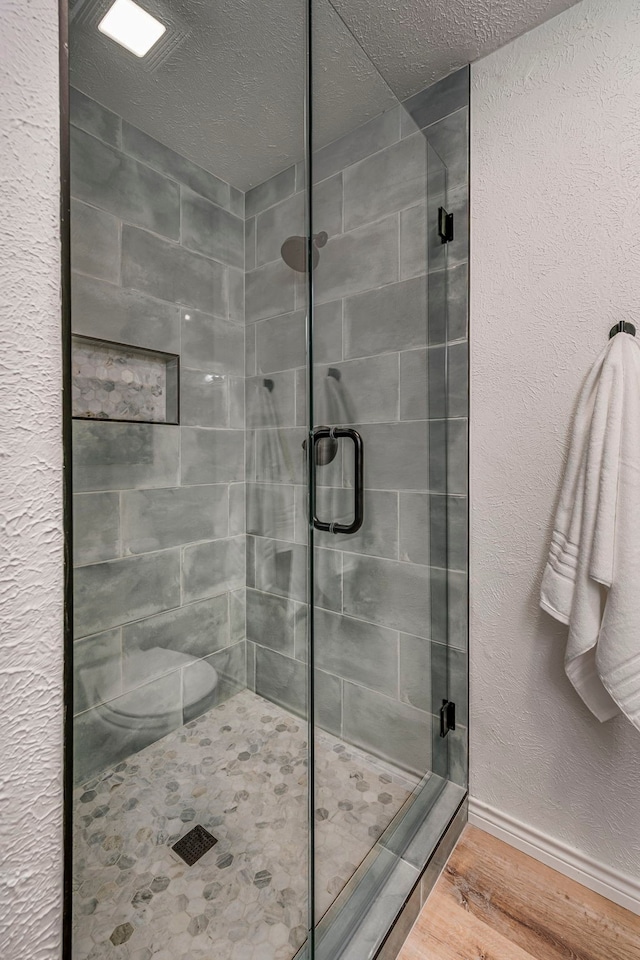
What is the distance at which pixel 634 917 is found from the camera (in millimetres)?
1083

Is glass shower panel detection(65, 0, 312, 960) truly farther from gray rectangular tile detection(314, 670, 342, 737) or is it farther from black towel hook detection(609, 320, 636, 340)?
black towel hook detection(609, 320, 636, 340)

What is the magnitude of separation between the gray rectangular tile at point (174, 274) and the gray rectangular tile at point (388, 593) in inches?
26.7

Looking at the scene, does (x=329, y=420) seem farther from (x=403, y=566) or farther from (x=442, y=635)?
(x=442, y=635)

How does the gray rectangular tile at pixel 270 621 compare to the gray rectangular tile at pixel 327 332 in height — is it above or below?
below

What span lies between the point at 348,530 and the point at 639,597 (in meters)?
0.67

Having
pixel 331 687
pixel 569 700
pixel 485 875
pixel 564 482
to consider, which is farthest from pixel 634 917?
pixel 564 482

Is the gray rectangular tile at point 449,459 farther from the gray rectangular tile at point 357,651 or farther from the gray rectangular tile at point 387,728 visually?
the gray rectangular tile at point 387,728

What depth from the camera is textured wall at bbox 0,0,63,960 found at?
42 centimetres

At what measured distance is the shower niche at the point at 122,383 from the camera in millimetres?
744

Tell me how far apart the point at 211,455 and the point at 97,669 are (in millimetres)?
467

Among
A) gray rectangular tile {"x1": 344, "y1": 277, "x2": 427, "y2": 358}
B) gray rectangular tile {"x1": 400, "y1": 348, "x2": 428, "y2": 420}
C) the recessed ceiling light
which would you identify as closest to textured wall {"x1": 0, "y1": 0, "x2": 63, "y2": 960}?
the recessed ceiling light

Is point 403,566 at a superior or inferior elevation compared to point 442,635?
superior

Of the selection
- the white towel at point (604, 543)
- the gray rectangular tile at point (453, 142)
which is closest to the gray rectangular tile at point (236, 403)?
the white towel at point (604, 543)

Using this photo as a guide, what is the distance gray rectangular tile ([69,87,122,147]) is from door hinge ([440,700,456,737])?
5.28 feet
